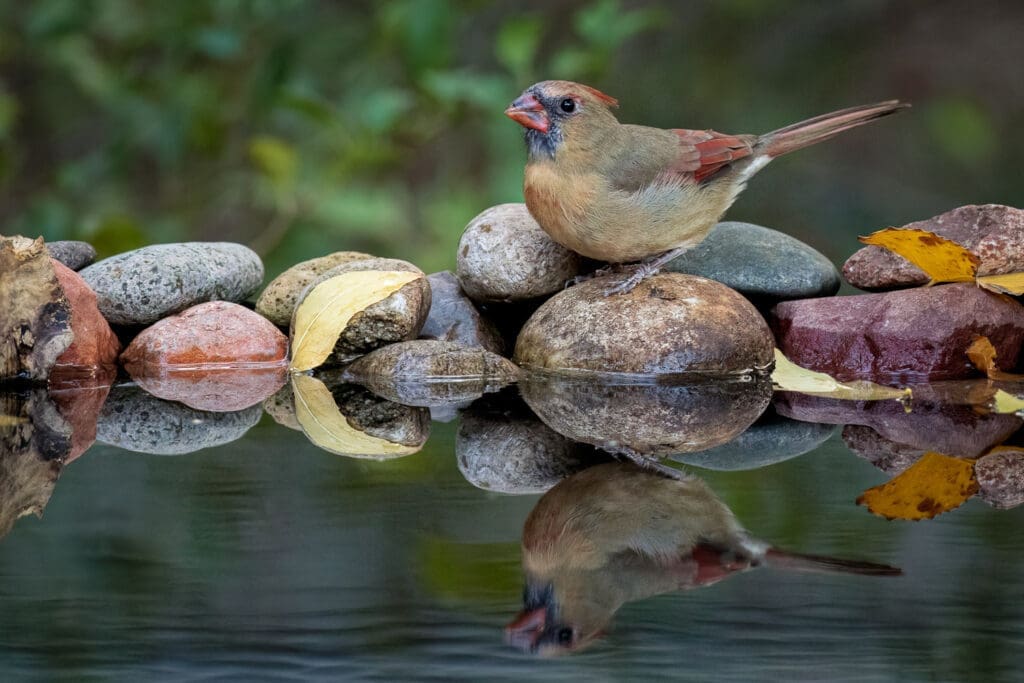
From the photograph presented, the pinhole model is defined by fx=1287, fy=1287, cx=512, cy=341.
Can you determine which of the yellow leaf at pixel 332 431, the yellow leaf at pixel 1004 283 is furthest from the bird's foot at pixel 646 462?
the yellow leaf at pixel 1004 283

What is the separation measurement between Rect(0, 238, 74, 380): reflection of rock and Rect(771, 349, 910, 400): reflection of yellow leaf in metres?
2.36

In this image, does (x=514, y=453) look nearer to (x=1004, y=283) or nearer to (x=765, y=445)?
(x=765, y=445)

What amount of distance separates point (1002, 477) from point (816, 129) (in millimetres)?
2212

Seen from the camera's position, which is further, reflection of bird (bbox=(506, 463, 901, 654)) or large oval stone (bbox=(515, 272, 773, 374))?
large oval stone (bbox=(515, 272, 773, 374))

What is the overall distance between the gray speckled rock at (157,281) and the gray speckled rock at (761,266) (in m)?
1.73

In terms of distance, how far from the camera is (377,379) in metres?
4.46

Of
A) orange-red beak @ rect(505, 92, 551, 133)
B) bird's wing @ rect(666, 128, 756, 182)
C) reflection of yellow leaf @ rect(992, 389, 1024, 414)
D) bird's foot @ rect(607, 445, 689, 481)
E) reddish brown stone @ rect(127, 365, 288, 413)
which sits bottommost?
reddish brown stone @ rect(127, 365, 288, 413)

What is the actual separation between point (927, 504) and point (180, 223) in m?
5.10

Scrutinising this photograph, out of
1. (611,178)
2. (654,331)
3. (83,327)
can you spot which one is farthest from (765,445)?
(83,327)

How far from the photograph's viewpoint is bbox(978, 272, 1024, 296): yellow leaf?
439cm

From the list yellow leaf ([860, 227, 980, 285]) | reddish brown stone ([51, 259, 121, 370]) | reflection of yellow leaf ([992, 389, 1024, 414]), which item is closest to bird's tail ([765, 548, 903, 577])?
reflection of yellow leaf ([992, 389, 1024, 414])

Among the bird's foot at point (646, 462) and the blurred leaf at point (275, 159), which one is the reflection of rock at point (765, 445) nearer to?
the bird's foot at point (646, 462)

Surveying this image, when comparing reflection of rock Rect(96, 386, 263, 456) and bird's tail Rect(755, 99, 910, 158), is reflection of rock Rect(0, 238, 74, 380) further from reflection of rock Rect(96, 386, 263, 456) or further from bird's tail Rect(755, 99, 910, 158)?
bird's tail Rect(755, 99, 910, 158)

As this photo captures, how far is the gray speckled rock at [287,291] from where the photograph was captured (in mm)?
5016
